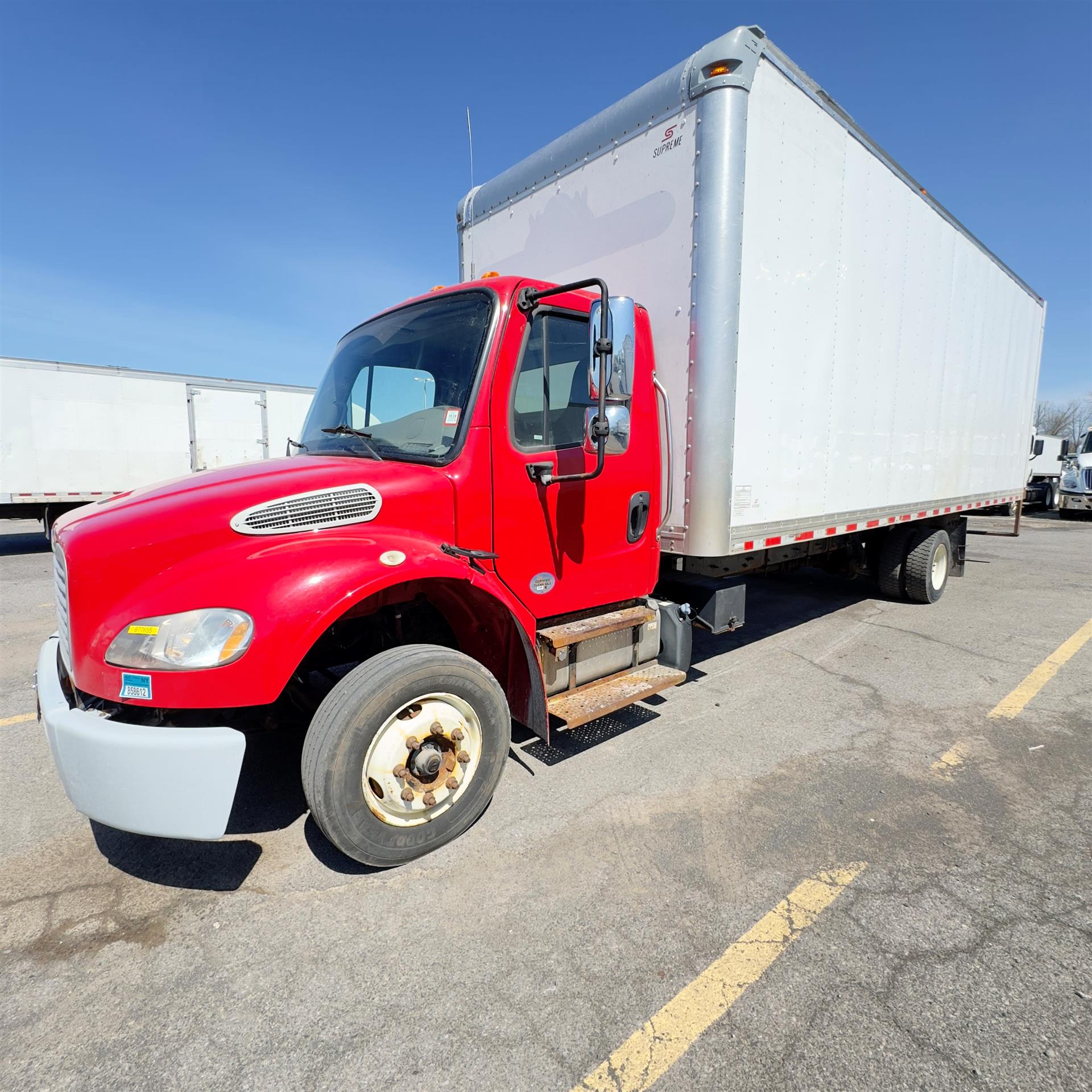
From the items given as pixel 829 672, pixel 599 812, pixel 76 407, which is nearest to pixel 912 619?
pixel 829 672

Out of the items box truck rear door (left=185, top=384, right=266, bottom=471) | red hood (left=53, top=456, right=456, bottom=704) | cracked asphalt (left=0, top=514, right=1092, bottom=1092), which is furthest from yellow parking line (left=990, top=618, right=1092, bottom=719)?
box truck rear door (left=185, top=384, right=266, bottom=471)

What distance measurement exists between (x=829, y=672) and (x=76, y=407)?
42.5 feet

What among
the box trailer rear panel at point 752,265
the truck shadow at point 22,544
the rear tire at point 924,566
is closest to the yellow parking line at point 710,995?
the box trailer rear panel at point 752,265

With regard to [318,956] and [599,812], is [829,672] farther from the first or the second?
[318,956]

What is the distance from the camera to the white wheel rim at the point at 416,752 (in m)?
2.49

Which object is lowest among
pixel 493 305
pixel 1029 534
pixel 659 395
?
pixel 1029 534

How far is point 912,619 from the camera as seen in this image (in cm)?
670

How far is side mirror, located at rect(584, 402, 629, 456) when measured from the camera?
294 cm

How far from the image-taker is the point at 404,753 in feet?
8.34

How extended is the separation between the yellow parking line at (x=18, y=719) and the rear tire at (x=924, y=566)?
8035 millimetres

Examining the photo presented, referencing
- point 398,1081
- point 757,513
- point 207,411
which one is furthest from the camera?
point 207,411

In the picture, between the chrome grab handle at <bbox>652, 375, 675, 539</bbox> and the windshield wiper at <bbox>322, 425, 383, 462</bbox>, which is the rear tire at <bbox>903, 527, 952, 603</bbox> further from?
the windshield wiper at <bbox>322, 425, 383, 462</bbox>

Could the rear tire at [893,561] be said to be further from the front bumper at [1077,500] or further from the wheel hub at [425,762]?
the front bumper at [1077,500]

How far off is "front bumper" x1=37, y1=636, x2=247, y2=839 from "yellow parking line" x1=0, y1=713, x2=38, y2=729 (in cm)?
246
